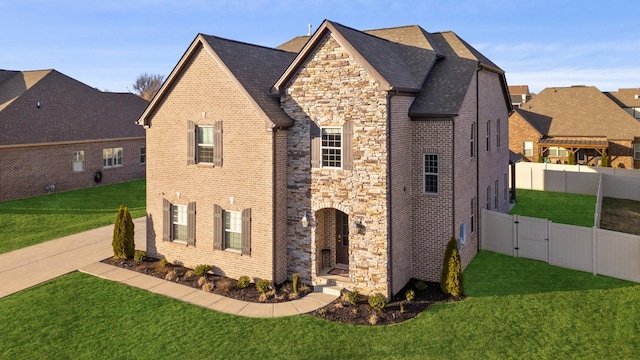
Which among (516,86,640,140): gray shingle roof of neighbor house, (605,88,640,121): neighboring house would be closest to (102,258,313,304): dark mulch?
(516,86,640,140): gray shingle roof of neighbor house

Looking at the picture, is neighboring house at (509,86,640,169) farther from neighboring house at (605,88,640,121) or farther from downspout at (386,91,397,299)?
downspout at (386,91,397,299)

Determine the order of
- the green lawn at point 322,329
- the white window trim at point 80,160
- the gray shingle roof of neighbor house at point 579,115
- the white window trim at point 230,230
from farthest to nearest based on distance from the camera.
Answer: the gray shingle roof of neighbor house at point 579,115 < the white window trim at point 80,160 < the white window trim at point 230,230 < the green lawn at point 322,329

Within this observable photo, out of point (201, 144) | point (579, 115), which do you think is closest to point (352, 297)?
point (201, 144)

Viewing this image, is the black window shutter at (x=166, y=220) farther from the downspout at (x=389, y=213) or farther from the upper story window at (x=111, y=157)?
the upper story window at (x=111, y=157)

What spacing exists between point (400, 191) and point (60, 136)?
3072 cm

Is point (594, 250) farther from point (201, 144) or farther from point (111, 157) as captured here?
point (111, 157)

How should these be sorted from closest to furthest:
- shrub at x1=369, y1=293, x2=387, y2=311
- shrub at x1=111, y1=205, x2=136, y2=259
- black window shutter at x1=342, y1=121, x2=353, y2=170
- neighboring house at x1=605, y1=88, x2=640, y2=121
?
shrub at x1=369, y1=293, x2=387, y2=311 → black window shutter at x1=342, y1=121, x2=353, y2=170 → shrub at x1=111, y1=205, x2=136, y2=259 → neighboring house at x1=605, y1=88, x2=640, y2=121

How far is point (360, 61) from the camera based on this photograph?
15.6 meters

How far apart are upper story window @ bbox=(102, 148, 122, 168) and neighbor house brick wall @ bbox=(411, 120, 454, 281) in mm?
32092

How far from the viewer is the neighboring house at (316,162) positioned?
A: 15812mm

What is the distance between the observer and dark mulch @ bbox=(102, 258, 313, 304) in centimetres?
1597

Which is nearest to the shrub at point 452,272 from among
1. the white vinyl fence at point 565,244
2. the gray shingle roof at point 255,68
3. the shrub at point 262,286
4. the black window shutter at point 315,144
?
the white vinyl fence at point 565,244

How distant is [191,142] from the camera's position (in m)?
18.7

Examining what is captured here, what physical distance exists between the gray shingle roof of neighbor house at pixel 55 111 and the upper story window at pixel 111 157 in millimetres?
1357
